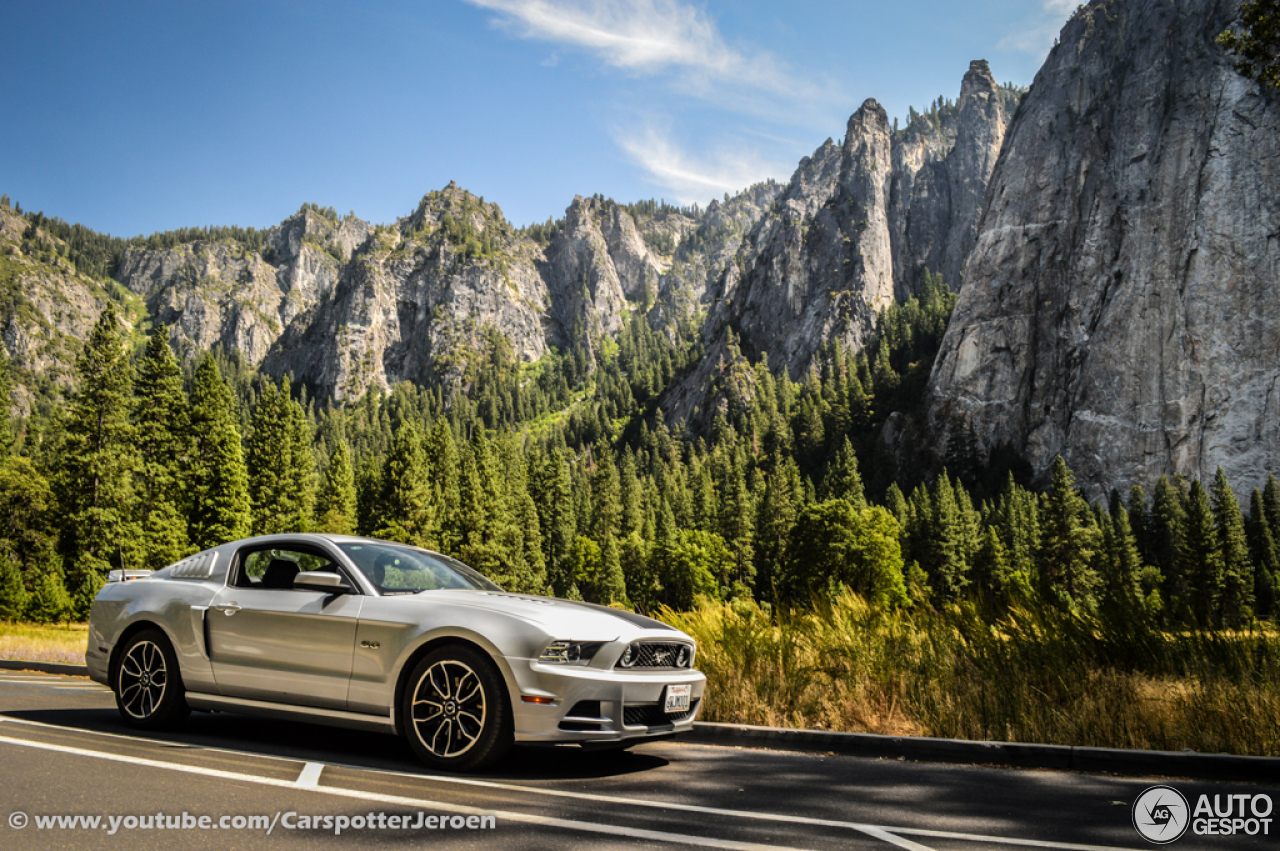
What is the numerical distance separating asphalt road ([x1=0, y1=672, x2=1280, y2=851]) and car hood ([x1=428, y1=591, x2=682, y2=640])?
1.02 m

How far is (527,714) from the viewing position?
5.29 meters

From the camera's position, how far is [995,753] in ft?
20.4

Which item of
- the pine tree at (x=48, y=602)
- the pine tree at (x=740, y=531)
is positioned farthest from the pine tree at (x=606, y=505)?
the pine tree at (x=48, y=602)

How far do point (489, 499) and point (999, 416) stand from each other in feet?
324

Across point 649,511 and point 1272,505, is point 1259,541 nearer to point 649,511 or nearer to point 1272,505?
point 1272,505

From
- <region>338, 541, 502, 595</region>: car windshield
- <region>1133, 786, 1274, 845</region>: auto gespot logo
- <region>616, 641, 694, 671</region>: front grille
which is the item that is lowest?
<region>1133, 786, 1274, 845</region>: auto gespot logo

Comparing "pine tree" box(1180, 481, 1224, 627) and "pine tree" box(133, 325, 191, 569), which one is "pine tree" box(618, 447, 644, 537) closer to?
"pine tree" box(1180, 481, 1224, 627)

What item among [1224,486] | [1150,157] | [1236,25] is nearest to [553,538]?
[1224,486]

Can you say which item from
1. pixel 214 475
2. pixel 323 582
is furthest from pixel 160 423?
pixel 323 582

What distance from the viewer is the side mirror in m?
5.88

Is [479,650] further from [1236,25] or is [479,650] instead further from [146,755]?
[1236,25]

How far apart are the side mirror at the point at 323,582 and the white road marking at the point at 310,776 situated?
1.27 m

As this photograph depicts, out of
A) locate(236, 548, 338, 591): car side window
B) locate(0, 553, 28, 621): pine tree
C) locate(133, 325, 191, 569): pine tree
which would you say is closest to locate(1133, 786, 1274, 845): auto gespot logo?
locate(236, 548, 338, 591): car side window

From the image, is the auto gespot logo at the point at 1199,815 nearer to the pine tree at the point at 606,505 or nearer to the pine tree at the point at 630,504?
the pine tree at the point at 606,505
